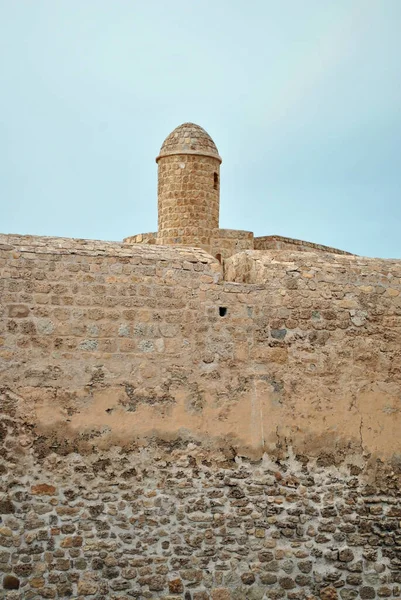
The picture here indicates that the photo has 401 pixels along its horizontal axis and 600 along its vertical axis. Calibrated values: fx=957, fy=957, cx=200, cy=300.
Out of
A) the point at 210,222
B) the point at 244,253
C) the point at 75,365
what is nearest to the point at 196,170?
the point at 210,222

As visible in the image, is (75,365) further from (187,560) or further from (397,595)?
(397,595)

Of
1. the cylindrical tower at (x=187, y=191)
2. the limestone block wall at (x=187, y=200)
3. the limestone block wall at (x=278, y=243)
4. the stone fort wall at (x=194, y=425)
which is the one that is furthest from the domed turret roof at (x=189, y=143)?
the stone fort wall at (x=194, y=425)

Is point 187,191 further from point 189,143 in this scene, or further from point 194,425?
point 194,425

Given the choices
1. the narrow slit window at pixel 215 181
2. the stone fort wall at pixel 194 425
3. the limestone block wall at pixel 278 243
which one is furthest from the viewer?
the narrow slit window at pixel 215 181

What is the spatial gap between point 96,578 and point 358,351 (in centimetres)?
327

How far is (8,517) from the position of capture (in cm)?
802

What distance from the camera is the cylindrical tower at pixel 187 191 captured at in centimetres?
2055

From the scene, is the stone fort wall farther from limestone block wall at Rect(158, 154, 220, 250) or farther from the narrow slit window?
the narrow slit window

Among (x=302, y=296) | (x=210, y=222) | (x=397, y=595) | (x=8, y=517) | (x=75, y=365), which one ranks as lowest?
(x=397, y=595)

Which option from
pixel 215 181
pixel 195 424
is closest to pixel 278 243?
pixel 215 181

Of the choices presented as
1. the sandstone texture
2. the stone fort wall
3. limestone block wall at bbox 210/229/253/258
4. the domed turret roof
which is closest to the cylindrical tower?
the domed turret roof

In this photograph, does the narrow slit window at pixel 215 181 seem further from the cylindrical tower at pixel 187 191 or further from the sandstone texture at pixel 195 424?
the sandstone texture at pixel 195 424

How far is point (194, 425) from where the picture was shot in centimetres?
864

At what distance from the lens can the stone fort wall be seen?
816cm
